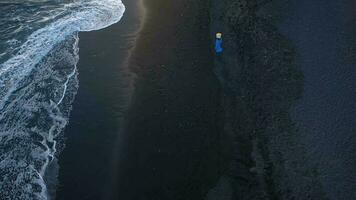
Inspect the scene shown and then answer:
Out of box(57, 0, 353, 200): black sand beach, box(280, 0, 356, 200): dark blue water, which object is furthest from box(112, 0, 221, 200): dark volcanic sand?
box(280, 0, 356, 200): dark blue water

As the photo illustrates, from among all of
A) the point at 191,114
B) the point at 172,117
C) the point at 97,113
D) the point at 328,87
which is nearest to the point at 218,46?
the point at 191,114

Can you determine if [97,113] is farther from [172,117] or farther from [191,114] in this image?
[191,114]

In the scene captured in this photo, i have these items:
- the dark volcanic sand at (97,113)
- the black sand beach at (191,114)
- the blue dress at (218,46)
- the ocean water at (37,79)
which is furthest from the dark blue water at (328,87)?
the ocean water at (37,79)

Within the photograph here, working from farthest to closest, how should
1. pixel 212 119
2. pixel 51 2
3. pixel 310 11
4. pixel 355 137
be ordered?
pixel 51 2
pixel 310 11
pixel 212 119
pixel 355 137

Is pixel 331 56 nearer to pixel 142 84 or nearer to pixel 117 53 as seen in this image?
pixel 142 84

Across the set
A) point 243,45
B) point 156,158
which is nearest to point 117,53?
point 243,45
